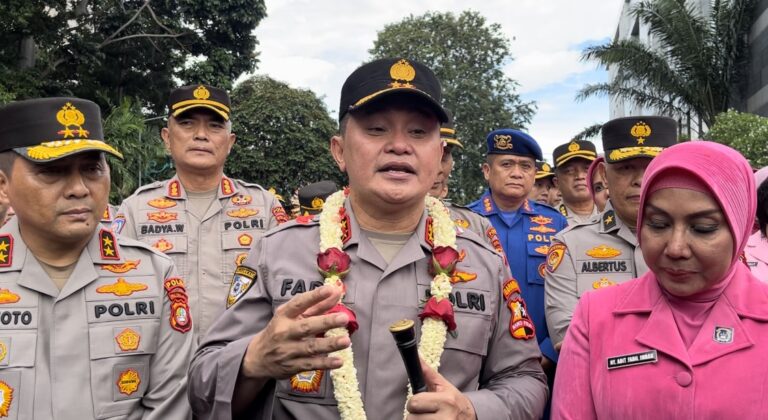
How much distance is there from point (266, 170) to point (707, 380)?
24.0 m

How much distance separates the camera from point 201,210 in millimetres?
5012

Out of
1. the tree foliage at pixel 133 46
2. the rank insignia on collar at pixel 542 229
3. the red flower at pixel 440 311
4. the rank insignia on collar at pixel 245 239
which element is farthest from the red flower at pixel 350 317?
the tree foliage at pixel 133 46

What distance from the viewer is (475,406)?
2303mm

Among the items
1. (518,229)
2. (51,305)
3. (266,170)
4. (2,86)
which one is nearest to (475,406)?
(51,305)

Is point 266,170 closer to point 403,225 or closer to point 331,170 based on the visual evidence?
point 331,170

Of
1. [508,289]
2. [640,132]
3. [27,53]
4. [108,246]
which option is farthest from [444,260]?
[27,53]

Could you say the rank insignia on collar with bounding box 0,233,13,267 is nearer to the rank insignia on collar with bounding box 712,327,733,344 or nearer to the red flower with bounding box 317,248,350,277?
the red flower with bounding box 317,248,350,277

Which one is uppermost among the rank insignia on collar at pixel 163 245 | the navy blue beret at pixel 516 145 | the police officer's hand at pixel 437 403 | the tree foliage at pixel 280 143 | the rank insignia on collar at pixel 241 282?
the tree foliage at pixel 280 143

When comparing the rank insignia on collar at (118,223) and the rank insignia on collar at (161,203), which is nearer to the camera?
the rank insignia on collar at (118,223)

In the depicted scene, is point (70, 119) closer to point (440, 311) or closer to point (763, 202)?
point (440, 311)

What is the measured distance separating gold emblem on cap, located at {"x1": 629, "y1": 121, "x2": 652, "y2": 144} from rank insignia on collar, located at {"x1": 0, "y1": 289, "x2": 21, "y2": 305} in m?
3.26

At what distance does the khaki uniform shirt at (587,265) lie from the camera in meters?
3.92

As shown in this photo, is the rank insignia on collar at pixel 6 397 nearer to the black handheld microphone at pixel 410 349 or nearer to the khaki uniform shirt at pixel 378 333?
the khaki uniform shirt at pixel 378 333

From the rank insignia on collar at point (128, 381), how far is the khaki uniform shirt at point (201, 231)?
1.71 m
